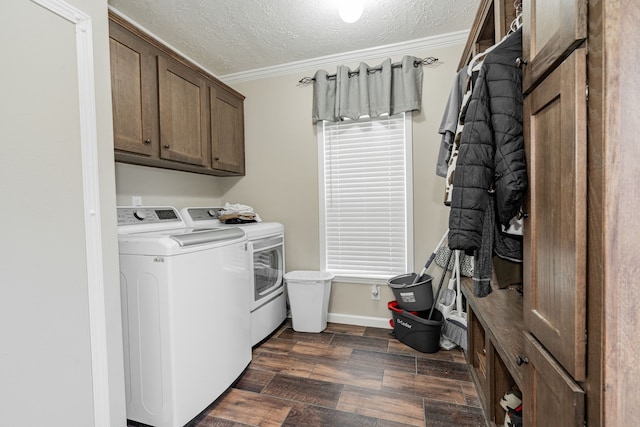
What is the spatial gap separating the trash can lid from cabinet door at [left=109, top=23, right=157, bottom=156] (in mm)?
1526

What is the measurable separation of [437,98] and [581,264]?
2.21m

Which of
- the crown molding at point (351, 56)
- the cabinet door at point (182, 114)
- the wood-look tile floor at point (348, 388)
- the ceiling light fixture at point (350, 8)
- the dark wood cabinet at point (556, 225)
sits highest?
the crown molding at point (351, 56)

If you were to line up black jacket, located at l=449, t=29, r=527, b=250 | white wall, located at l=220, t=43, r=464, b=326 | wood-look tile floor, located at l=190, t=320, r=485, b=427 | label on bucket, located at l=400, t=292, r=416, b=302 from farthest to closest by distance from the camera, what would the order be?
1. white wall, located at l=220, t=43, r=464, b=326
2. label on bucket, located at l=400, t=292, r=416, b=302
3. wood-look tile floor, located at l=190, t=320, r=485, b=427
4. black jacket, located at l=449, t=29, r=527, b=250

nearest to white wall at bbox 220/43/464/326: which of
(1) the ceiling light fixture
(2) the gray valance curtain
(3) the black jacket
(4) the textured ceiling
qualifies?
(2) the gray valance curtain

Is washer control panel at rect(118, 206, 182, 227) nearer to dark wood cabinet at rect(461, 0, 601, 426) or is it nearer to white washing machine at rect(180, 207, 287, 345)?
white washing machine at rect(180, 207, 287, 345)

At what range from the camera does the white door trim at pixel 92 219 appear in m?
1.16

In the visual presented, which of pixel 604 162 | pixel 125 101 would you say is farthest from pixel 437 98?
pixel 125 101

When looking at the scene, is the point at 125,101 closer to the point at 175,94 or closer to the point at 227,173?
the point at 175,94

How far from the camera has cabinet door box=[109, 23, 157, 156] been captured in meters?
1.70

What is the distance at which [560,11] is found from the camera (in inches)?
25.8

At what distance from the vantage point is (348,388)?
1805mm

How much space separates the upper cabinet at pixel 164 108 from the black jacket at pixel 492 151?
1.87m

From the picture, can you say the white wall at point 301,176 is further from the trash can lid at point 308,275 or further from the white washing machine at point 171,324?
the white washing machine at point 171,324

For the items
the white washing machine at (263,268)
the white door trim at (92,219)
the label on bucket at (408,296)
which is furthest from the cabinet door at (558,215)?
the white washing machine at (263,268)
